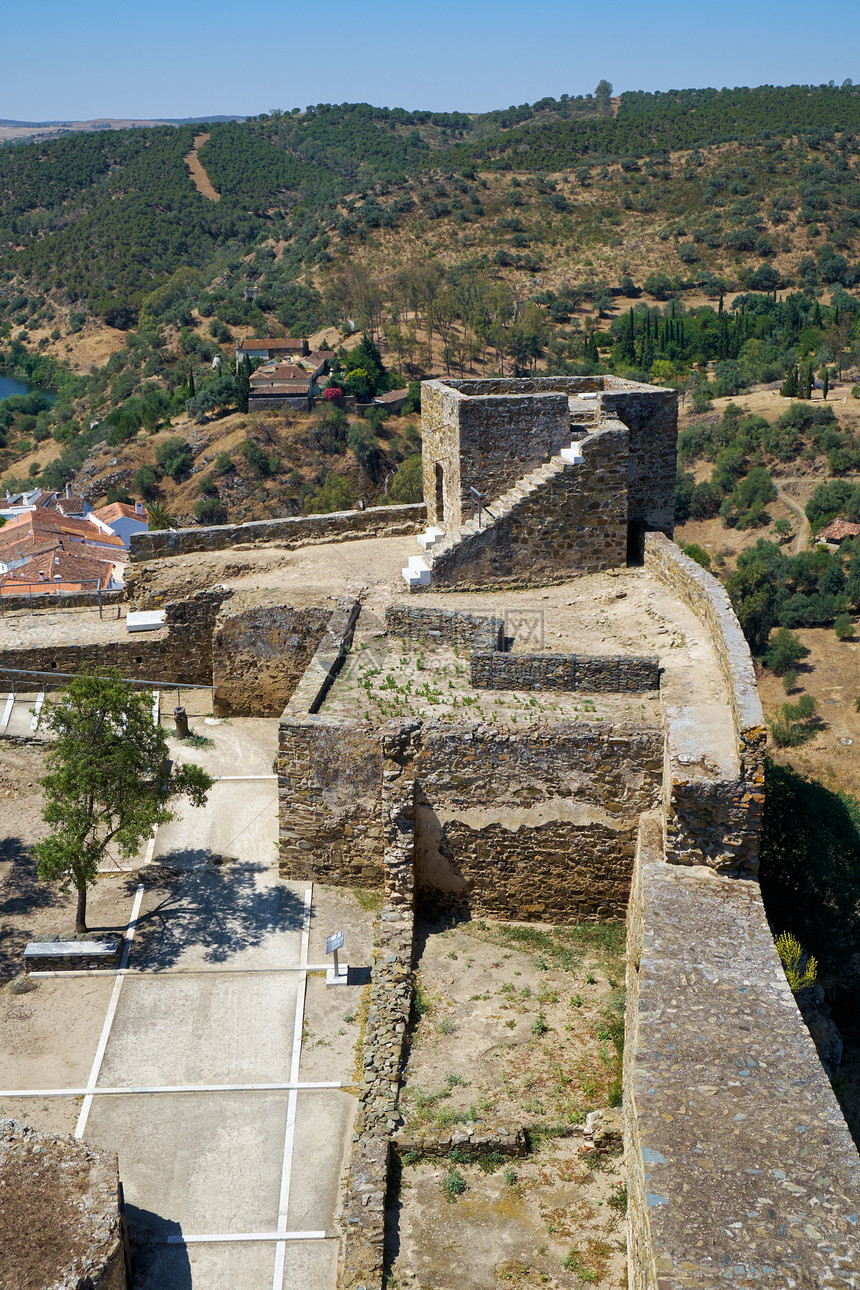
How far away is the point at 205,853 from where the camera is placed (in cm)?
1148

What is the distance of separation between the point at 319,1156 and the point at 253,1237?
759 mm

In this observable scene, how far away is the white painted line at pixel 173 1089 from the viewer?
8.44 metres

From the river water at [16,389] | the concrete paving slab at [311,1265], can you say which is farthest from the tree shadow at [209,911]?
the river water at [16,389]

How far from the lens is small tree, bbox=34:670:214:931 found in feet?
31.9

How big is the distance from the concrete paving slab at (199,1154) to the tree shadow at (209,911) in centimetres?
165

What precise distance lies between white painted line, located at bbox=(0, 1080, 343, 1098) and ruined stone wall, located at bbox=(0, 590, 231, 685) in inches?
283

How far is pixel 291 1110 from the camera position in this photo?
27.6 feet

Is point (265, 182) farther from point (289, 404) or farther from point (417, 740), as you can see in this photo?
point (417, 740)

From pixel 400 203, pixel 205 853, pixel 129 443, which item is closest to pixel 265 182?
pixel 400 203

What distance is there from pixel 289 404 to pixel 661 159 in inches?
1844

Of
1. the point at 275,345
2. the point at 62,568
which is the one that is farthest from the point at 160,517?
the point at 275,345

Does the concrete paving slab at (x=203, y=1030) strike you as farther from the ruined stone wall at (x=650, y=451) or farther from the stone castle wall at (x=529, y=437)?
the ruined stone wall at (x=650, y=451)

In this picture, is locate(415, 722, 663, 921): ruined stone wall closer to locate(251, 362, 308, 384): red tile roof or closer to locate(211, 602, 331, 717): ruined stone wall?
locate(211, 602, 331, 717): ruined stone wall

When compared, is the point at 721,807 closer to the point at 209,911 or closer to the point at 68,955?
the point at 209,911
